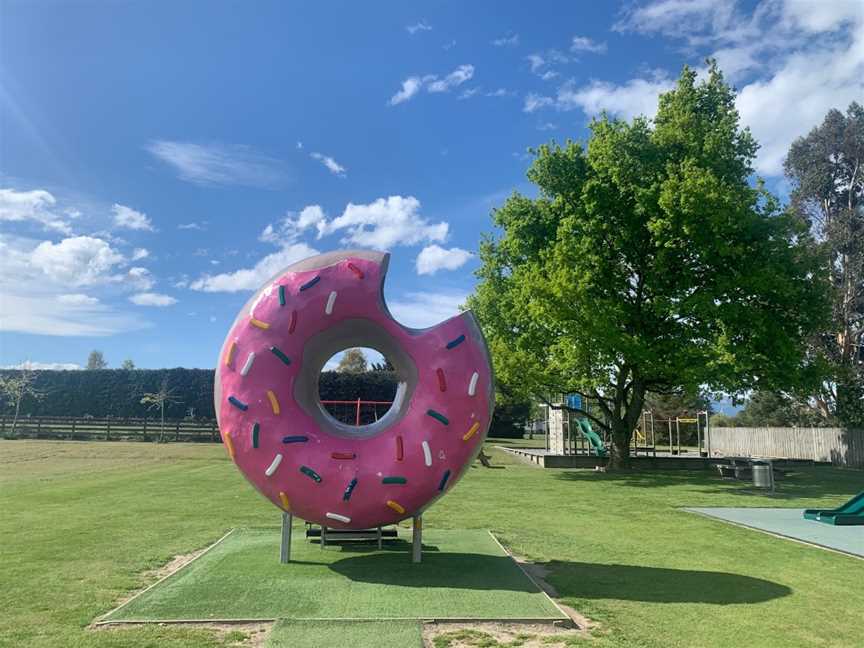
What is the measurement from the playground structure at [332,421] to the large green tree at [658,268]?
12.3 meters

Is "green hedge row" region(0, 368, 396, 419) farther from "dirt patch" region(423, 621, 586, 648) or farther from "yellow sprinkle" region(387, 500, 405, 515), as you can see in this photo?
"dirt patch" region(423, 621, 586, 648)

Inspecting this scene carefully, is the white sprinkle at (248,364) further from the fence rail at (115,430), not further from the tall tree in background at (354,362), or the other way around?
the tall tree in background at (354,362)

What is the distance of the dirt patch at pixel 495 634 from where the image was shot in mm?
4969

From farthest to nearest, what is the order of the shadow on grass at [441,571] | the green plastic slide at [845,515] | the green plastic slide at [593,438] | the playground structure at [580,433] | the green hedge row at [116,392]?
the green hedge row at [116,392]
the playground structure at [580,433]
the green plastic slide at [593,438]
the green plastic slide at [845,515]
the shadow on grass at [441,571]

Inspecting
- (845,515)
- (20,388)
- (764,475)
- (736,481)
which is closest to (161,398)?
(20,388)

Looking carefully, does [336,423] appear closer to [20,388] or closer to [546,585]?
[546,585]

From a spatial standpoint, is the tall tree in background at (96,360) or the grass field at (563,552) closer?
the grass field at (563,552)

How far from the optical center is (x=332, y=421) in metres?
7.61

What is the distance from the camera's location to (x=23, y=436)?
1378 inches

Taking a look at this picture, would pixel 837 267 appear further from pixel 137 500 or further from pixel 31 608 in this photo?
pixel 31 608

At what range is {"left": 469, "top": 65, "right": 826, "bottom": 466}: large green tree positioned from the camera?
18938 millimetres

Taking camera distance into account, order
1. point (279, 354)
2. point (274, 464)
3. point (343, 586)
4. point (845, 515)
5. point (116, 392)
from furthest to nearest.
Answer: point (116, 392) → point (845, 515) → point (279, 354) → point (274, 464) → point (343, 586)

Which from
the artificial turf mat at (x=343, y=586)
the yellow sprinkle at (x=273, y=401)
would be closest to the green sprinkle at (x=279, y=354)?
the yellow sprinkle at (x=273, y=401)

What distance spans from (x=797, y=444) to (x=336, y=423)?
30.5 m
